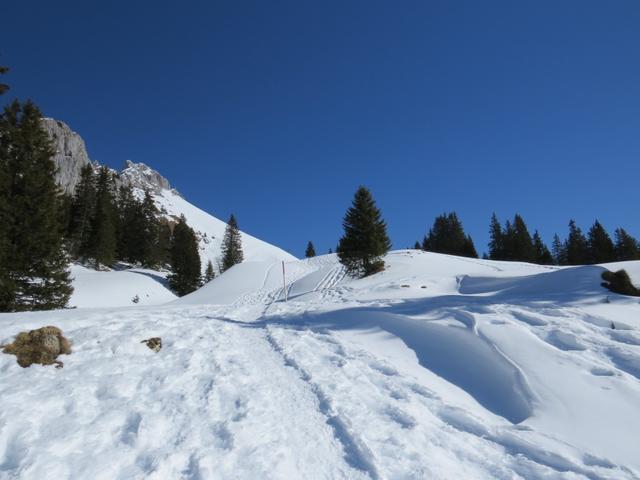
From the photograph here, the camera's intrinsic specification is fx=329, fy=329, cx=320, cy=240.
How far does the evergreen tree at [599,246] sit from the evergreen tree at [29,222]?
207 ft

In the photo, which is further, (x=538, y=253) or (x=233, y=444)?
(x=538, y=253)

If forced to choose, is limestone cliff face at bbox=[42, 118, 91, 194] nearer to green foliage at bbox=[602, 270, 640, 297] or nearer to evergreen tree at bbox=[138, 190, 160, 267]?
evergreen tree at bbox=[138, 190, 160, 267]

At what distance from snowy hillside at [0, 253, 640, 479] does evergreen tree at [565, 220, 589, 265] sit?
57.4 m

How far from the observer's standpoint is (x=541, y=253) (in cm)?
6225

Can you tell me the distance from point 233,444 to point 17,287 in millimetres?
16153

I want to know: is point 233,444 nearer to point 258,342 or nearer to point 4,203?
point 258,342

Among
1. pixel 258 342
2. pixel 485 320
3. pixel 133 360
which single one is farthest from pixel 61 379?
pixel 485 320

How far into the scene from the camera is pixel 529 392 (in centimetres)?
434

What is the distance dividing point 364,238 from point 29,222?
20.3 meters

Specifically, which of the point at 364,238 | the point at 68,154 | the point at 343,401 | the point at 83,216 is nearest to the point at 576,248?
the point at 364,238

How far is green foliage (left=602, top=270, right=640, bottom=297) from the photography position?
9680 mm

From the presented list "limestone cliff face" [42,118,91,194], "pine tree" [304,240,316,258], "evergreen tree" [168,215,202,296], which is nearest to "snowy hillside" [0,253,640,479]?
"evergreen tree" [168,215,202,296]

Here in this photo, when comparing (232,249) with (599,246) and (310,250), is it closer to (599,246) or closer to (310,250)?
(310,250)

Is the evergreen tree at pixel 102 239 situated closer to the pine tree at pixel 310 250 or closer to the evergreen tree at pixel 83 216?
the evergreen tree at pixel 83 216
